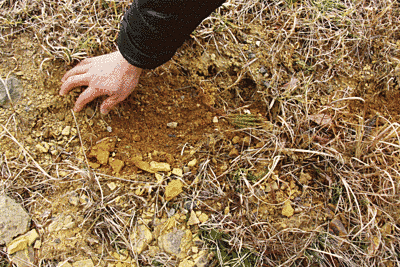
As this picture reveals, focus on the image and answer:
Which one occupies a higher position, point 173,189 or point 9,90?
point 9,90

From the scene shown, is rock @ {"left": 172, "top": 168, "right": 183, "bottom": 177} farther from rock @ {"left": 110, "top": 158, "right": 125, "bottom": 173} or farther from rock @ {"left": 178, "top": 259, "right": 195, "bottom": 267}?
rock @ {"left": 178, "top": 259, "right": 195, "bottom": 267}

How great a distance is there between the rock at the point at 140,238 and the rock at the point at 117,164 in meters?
0.27

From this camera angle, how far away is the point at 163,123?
1.53 metres

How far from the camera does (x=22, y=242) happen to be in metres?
1.27

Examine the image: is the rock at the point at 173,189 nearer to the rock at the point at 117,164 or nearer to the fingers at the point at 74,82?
the rock at the point at 117,164

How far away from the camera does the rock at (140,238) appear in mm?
1335

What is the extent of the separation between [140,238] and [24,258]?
466mm

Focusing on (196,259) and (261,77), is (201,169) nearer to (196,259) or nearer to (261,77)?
(196,259)

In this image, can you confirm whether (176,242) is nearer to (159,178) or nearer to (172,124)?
(159,178)

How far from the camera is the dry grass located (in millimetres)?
1376

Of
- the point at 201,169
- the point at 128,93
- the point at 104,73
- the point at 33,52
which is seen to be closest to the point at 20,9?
the point at 33,52

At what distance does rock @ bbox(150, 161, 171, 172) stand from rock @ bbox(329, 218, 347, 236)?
82 centimetres

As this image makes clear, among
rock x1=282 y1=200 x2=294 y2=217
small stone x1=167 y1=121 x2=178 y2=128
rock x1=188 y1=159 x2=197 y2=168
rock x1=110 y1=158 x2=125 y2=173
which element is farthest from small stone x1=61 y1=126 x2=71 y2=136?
rock x1=282 y1=200 x2=294 y2=217

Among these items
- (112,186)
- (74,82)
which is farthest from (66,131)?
(112,186)
